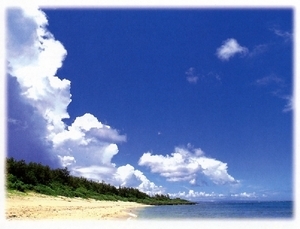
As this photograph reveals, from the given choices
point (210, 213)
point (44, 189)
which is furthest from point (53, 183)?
point (210, 213)

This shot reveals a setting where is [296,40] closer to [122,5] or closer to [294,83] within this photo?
[294,83]

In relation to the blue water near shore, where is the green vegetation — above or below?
above

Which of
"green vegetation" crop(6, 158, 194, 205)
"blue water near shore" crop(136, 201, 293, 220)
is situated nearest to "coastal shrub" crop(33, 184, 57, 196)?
"green vegetation" crop(6, 158, 194, 205)

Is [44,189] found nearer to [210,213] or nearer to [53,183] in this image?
[53,183]

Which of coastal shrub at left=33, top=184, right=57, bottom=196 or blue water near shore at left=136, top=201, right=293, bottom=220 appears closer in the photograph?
coastal shrub at left=33, top=184, right=57, bottom=196

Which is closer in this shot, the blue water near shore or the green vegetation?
the green vegetation

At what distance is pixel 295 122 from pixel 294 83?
667mm

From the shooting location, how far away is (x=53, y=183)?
597 inches

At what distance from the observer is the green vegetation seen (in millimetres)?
12980

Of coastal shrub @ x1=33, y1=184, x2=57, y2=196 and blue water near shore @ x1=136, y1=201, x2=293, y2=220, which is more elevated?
coastal shrub @ x1=33, y1=184, x2=57, y2=196

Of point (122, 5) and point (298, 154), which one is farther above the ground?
point (122, 5)

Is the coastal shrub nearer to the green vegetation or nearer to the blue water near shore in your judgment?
the green vegetation

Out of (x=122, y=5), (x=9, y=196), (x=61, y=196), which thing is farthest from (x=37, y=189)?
(x=122, y=5)
